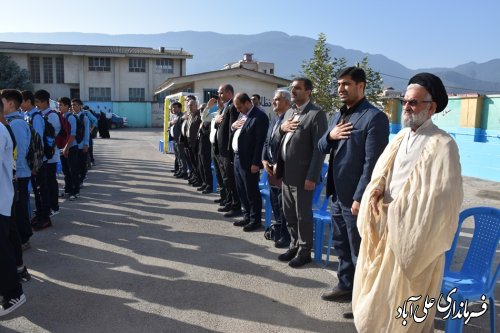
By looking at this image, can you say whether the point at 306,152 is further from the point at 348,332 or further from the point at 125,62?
the point at 125,62

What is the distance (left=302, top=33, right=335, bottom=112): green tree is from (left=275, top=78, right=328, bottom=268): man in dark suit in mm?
13989

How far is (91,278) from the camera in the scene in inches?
169

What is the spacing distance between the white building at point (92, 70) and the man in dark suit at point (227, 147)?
34.7 meters

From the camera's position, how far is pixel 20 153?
15.9 ft

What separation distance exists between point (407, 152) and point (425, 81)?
0.47 meters

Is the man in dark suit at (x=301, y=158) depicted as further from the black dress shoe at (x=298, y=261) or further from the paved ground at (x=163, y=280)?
the paved ground at (x=163, y=280)

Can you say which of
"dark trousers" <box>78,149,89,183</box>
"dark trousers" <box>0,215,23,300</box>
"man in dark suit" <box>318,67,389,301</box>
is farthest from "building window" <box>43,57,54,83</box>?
"man in dark suit" <box>318,67,389,301</box>

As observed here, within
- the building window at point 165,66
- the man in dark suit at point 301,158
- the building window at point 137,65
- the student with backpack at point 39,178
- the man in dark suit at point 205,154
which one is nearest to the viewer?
the man in dark suit at point 301,158

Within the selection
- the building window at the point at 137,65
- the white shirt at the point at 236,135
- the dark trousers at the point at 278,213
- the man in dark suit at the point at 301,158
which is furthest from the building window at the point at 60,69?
the man in dark suit at the point at 301,158

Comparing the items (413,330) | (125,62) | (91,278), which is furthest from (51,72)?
(413,330)

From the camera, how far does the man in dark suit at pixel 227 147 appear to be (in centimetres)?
667

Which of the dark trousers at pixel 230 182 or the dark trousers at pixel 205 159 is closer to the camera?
the dark trousers at pixel 230 182

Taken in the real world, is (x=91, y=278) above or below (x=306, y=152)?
below

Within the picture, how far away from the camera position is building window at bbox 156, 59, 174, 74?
40469 millimetres
